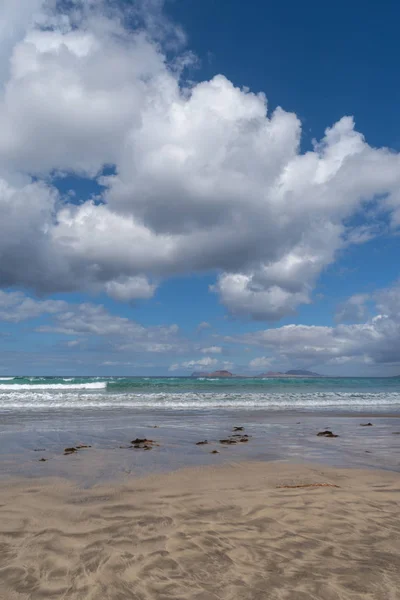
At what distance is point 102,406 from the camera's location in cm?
2398

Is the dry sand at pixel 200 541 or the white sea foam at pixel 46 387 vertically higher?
the dry sand at pixel 200 541

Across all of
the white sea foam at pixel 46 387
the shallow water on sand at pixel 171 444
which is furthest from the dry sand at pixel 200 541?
the white sea foam at pixel 46 387

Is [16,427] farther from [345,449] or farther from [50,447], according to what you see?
[345,449]

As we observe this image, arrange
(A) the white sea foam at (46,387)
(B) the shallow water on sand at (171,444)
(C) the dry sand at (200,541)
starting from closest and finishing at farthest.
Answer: (C) the dry sand at (200,541) < (B) the shallow water on sand at (171,444) < (A) the white sea foam at (46,387)

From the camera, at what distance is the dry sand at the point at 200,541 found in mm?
3301

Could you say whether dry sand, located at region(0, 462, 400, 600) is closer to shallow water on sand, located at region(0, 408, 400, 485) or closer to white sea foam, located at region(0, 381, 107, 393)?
shallow water on sand, located at region(0, 408, 400, 485)

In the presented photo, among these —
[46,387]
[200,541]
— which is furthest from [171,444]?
[46,387]

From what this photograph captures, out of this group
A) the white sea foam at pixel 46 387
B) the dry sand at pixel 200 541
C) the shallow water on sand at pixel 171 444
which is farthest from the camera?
the white sea foam at pixel 46 387

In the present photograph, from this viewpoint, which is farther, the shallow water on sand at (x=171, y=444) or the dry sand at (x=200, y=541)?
the shallow water on sand at (x=171, y=444)

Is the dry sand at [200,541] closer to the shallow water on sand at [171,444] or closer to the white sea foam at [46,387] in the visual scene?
the shallow water on sand at [171,444]

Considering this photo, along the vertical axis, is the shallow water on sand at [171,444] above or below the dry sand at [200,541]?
below

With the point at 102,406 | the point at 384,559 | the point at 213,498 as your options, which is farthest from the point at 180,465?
the point at 102,406

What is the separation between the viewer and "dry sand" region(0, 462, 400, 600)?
330 cm

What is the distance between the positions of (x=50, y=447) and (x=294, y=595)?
861 centimetres
